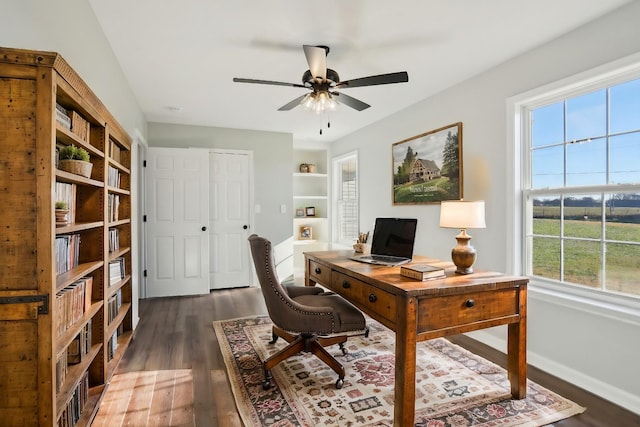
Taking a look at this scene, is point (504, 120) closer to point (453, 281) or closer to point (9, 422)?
point (453, 281)

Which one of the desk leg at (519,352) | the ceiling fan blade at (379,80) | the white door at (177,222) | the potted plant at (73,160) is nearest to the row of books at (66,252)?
the potted plant at (73,160)

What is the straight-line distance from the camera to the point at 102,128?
2152 mm

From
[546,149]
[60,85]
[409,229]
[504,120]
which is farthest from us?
[504,120]

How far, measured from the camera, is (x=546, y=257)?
2.68 metres

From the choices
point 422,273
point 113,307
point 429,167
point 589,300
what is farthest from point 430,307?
point 429,167

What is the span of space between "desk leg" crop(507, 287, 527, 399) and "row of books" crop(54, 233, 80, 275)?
2.39 metres

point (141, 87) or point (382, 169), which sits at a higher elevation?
point (141, 87)

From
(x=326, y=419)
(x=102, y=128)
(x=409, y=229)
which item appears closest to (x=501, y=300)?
(x=409, y=229)

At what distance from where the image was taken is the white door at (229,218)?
4.97 m

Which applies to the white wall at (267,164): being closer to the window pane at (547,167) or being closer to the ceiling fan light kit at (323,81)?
the ceiling fan light kit at (323,81)

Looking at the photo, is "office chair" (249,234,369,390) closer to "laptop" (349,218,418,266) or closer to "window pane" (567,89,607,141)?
"laptop" (349,218,418,266)

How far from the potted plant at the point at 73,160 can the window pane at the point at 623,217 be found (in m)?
3.11

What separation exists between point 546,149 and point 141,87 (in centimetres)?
368

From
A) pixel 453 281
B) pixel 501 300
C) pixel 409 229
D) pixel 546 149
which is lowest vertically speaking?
pixel 501 300
